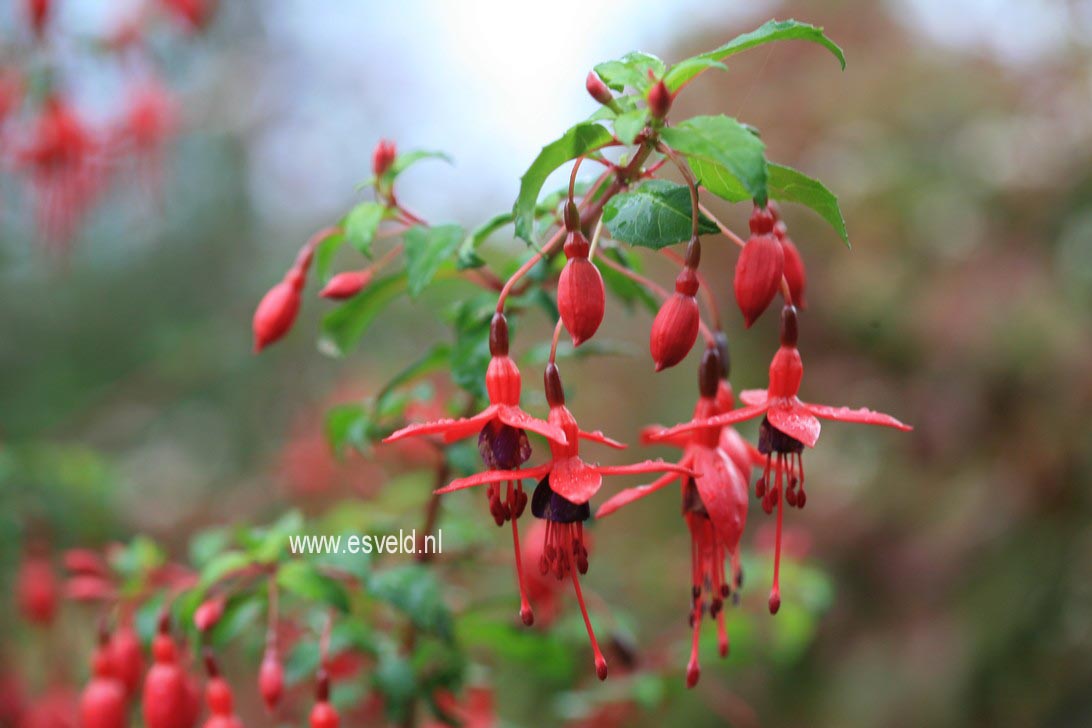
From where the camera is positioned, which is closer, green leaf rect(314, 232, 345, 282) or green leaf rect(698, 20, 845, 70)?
green leaf rect(698, 20, 845, 70)

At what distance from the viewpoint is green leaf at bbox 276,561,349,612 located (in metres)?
0.67

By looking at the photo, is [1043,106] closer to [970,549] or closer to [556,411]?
[970,549]

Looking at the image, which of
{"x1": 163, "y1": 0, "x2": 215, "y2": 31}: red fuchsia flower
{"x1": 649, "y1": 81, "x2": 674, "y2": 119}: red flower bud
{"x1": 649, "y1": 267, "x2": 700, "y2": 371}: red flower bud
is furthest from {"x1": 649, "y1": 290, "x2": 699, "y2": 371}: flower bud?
{"x1": 163, "y1": 0, "x2": 215, "y2": 31}: red fuchsia flower

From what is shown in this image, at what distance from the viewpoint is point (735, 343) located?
7.63 feet

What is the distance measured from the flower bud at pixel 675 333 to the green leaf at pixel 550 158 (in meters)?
0.09

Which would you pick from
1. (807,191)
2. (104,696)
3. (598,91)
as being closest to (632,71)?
(598,91)

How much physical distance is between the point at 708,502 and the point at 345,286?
322 mm

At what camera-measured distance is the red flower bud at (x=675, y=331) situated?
1.60 feet

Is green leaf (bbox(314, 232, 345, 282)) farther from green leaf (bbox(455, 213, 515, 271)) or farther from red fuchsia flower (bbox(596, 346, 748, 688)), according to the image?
red fuchsia flower (bbox(596, 346, 748, 688))

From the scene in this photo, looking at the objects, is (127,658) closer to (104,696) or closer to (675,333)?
(104,696)

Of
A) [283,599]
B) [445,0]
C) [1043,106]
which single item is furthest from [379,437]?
[445,0]

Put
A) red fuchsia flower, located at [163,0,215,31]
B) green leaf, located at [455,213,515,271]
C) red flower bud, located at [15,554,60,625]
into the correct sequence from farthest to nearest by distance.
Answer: red fuchsia flower, located at [163,0,215,31], red flower bud, located at [15,554,60,625], green leaf, located at [455,213,515,271]

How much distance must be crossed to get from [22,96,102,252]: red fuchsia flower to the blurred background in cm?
6

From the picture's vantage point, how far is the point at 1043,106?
6.76 feet
